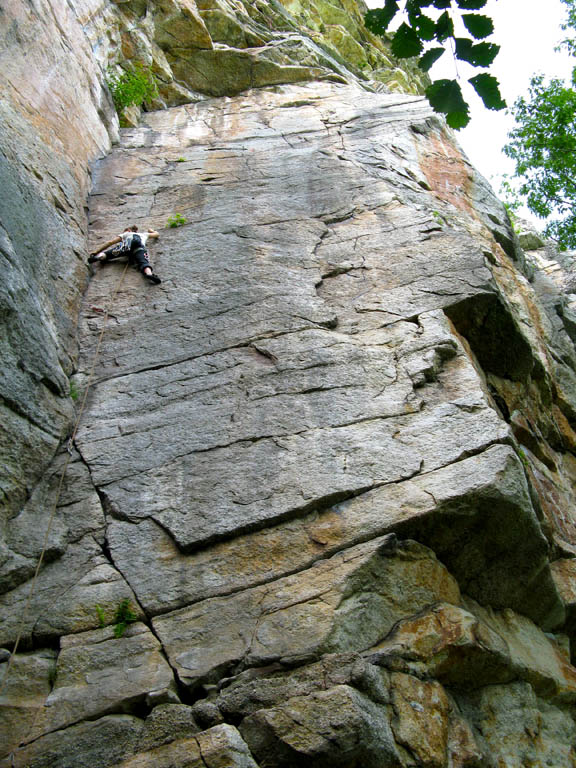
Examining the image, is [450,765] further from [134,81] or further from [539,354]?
[134,81]

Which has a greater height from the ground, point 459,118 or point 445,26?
point 445,26

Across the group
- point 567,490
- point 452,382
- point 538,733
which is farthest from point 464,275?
point 538,733

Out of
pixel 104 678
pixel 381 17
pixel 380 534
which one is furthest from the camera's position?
pixel 380 534

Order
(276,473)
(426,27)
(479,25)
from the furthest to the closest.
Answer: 1. (276,473)
2. (426,27)
3. (479,25)

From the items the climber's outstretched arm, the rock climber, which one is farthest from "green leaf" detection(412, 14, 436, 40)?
the climber's outstretched arm

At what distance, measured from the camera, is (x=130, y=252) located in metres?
8.84

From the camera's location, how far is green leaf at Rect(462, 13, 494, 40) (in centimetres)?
314

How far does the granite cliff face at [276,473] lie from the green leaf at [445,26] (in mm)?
3475

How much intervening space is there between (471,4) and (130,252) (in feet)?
20.3

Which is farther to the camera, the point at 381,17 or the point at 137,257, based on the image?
the point at 137,257

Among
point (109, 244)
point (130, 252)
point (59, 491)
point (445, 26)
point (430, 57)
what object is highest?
point (109, 244)

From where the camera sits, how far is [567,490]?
8.09 metres

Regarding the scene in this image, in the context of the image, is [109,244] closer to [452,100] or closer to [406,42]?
[406,42]

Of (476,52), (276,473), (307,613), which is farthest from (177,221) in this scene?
(476,52)
